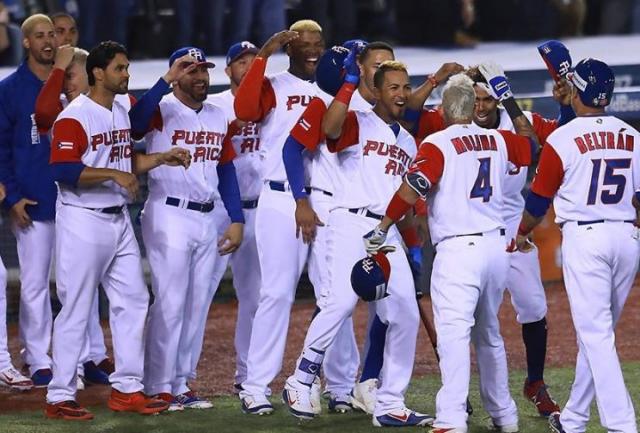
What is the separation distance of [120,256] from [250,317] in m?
0.94

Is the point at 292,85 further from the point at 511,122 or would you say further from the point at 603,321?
the point at 603,321

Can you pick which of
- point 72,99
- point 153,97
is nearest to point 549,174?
point 153,97

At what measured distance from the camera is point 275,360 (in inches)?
282

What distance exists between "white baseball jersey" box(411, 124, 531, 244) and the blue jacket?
7.76ft

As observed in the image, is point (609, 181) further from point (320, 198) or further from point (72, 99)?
point (72, 99)

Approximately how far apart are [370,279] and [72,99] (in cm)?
221

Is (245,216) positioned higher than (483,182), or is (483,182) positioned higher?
(483,182)

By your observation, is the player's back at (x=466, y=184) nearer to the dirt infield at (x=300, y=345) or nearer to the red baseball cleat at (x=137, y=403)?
the red baseball cleat at (x=137, y=403)

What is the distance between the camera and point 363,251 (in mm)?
6773

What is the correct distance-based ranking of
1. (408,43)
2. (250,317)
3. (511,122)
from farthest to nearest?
(408,43) → (250,317) → (511,122)

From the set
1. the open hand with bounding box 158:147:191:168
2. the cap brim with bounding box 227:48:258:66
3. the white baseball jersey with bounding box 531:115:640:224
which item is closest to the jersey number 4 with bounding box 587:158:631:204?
the white baseball jersey with bounding box 531:115:640:224

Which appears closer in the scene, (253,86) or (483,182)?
(483,182)

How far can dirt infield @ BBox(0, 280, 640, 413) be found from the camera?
7.84m

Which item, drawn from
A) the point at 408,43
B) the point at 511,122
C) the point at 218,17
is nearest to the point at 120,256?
the point at 511,122
